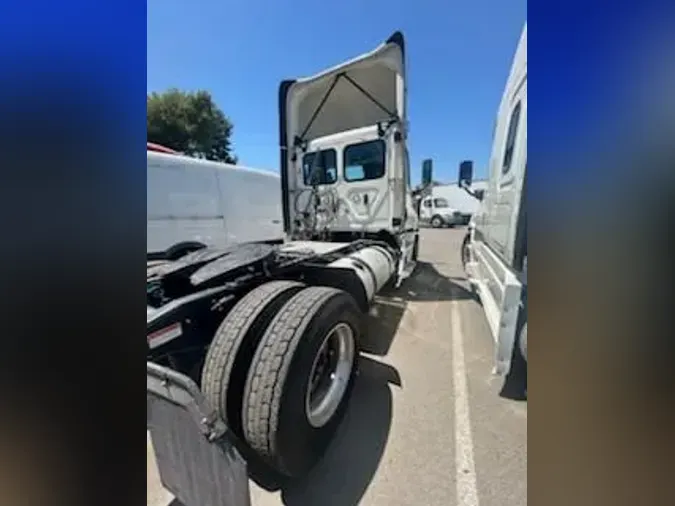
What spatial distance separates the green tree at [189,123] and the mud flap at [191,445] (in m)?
0.68

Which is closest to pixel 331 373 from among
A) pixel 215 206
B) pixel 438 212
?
pixel 215 206

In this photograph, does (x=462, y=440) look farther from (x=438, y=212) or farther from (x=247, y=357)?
(x=438, y=212)

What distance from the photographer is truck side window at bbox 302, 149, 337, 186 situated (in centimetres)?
418

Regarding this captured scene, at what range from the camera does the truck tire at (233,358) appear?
1290mm

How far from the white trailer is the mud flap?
81cm

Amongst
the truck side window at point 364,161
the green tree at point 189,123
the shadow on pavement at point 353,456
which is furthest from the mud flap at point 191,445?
the truck side window at point 364,161

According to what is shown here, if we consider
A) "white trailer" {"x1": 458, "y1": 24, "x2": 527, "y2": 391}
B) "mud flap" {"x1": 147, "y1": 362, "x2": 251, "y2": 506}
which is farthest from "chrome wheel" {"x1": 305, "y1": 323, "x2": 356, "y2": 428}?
"white trailer" {"x1": 458, "y1": 24, "x2": 527, "y2": 391}

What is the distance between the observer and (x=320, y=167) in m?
4.25

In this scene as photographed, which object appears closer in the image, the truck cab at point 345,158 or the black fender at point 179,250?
the black fender at point 179,250

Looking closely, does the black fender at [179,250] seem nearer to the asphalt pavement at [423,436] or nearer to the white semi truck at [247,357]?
the white semi truck at [247,357]

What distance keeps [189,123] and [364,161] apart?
3122mm
